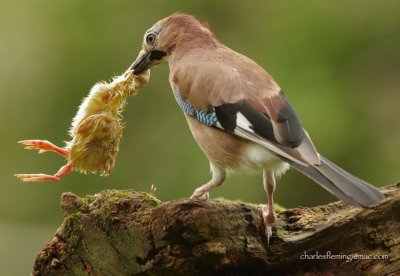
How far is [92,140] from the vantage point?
693cm

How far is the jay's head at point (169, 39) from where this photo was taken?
8.38 meters

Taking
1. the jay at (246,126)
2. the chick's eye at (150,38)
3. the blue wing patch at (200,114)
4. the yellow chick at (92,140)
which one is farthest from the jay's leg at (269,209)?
the chick's eye at (150,38)

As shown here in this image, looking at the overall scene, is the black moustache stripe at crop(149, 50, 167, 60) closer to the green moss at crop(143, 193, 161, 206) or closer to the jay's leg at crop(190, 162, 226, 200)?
the jay's leg at crop(190, 162, 226, 200)

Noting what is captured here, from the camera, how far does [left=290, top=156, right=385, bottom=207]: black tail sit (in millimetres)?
5848

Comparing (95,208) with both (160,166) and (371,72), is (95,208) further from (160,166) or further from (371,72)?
(371,72)

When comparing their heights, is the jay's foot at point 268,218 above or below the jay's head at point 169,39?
below

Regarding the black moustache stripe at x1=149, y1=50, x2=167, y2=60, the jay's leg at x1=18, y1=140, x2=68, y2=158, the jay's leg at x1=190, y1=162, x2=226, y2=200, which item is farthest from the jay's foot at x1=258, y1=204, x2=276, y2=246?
the black moustache stripe at x1=149, y1=50, x2=167, y2=60

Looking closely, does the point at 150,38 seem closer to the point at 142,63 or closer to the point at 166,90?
the point at 142,63

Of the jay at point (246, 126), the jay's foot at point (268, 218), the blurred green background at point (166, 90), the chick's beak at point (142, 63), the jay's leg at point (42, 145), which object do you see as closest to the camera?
the jay's foot at point (268, 218)

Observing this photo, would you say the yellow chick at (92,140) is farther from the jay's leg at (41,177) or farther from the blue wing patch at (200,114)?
the blue wing patch at (200,114)

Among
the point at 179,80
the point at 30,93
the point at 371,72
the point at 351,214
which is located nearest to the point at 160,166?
the point at 30,93

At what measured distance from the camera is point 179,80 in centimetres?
768

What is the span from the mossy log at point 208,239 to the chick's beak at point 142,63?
2316 mm

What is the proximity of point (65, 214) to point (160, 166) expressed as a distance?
282 inches
